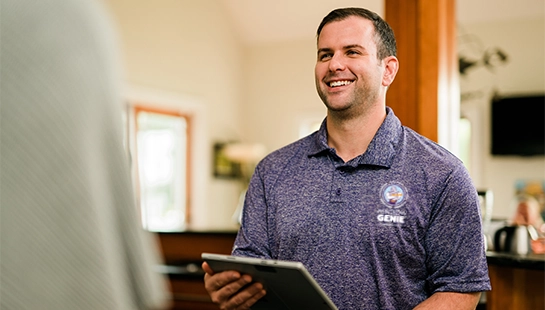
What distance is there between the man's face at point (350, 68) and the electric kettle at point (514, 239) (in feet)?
4.17

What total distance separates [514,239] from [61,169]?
2635mm

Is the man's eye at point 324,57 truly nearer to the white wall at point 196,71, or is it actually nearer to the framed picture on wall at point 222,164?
the white wall at point 196,71

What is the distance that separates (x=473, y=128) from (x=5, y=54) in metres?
6.98

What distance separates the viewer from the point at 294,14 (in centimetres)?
753

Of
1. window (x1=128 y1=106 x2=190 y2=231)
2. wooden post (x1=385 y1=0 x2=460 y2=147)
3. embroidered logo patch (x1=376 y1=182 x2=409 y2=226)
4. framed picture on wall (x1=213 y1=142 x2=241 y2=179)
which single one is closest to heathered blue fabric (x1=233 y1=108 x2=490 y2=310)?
embroidered logo patch (x1=376 y1=182 x2=409 y2=226)

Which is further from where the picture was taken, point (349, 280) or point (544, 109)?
point (544, 109)

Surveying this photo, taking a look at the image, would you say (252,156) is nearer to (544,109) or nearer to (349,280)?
(544,109)

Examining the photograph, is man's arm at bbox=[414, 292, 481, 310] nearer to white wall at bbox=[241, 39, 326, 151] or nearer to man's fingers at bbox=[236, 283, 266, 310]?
man's fingers at bbox=[236, 283, 266, 310]

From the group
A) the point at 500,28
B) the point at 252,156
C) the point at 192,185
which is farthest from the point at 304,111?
the point at 500,28

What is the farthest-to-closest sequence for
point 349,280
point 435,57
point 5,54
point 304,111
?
1. point 304,111
2. point 435,57
3. point 349,280
4. point 5,54

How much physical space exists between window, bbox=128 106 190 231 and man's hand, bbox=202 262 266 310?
4734 mm

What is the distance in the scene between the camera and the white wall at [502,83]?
6746 mm

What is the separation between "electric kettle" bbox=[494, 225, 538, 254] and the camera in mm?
2771

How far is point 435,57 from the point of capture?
2.71m
